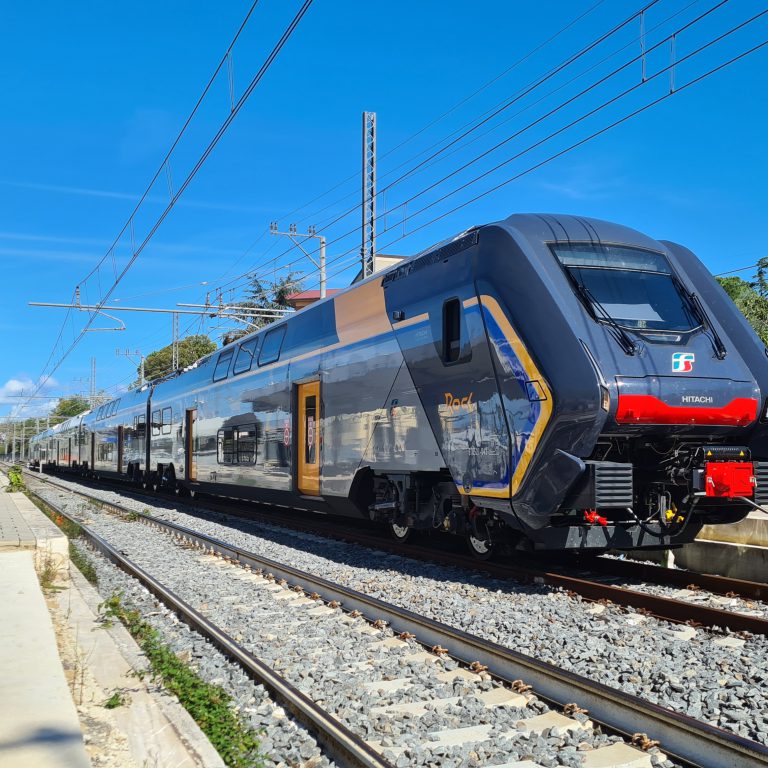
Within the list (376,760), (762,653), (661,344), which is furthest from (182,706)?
(661,344)

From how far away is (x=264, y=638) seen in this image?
6461 mm

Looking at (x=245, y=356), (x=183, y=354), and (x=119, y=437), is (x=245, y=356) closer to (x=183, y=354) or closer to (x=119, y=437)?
(x=119, y=437)

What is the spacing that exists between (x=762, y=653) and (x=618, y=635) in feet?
3.23

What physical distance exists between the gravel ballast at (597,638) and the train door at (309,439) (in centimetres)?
216

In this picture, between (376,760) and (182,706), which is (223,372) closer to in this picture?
(182,706)

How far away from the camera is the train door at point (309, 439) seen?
11.8 metres

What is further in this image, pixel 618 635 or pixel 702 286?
pixel 702 286

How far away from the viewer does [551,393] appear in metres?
6.99

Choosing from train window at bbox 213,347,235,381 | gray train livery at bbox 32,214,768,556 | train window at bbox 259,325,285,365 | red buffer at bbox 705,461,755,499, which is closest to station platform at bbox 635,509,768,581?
gray train livery at bbox 32,214,768,556

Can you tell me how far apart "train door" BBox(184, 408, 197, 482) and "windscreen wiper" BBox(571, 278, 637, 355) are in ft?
42.2

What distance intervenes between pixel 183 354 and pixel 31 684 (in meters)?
73.6

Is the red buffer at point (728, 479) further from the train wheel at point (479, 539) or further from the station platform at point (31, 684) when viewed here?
the station platform at point (31, 684)

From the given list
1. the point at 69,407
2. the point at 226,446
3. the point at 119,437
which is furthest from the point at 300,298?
the point at 69,407

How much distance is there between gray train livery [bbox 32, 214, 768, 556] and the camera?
709 cm
